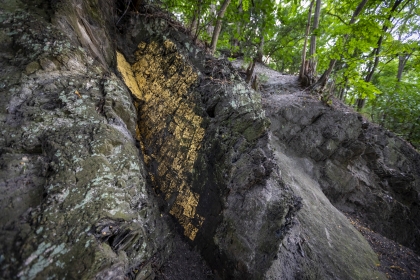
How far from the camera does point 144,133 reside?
3.85 metres

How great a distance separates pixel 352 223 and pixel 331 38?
631cm

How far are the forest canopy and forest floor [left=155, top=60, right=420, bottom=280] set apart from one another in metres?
0.94

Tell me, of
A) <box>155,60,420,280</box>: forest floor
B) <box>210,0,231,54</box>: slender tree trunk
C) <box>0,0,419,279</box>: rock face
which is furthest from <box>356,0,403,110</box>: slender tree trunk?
<box>0,0,419,279</box>: rock face

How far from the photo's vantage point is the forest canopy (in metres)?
3.84

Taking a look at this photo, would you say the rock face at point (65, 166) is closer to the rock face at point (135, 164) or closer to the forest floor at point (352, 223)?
the rock face at point (135, 164)

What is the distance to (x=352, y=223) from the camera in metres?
5.93

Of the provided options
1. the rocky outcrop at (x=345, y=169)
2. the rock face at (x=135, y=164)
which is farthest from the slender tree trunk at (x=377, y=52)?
the rock face at (x=135, y=164)

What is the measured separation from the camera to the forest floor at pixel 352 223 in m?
3.03

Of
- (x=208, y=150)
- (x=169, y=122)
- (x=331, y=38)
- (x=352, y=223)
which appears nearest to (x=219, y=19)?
(x=169, y=122)

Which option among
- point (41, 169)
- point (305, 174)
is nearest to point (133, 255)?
point (41, 169)

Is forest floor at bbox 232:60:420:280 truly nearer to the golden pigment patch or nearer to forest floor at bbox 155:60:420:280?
forest floor at bbox 155:60:420:280

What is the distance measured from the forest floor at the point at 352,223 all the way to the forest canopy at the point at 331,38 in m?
0.94

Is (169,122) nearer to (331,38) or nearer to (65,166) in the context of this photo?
(65,166)

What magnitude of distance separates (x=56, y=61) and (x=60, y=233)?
2.32 meters
